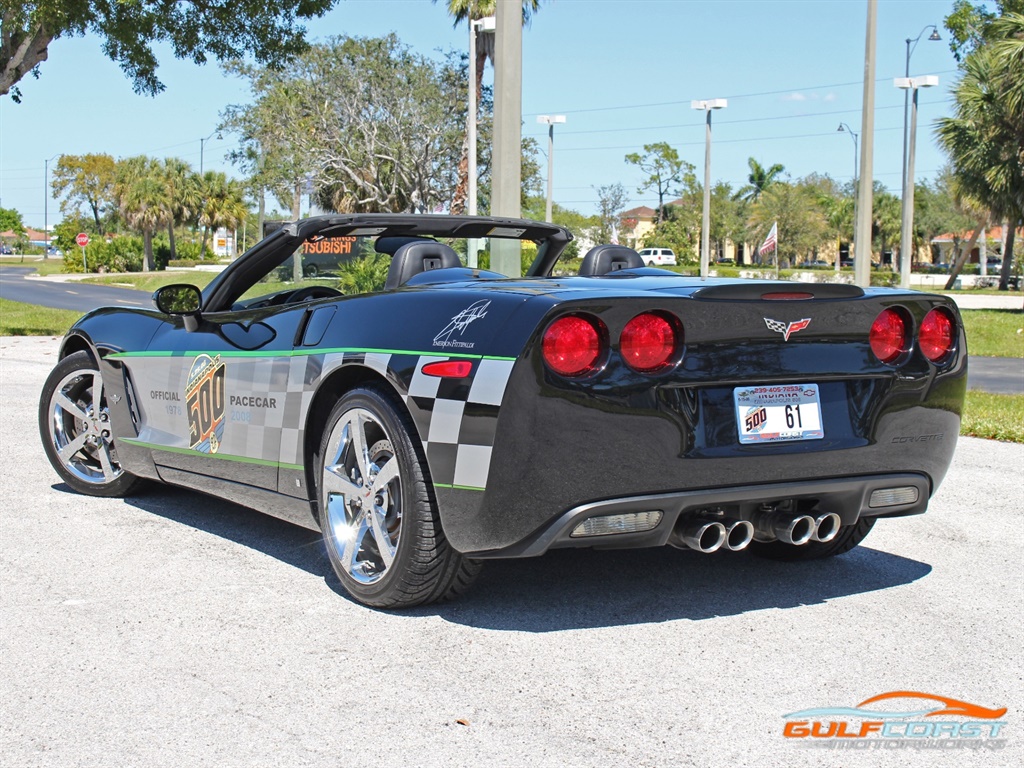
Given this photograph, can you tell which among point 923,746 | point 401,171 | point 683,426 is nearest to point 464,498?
point 683,426

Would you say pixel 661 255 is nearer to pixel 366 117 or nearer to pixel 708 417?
pixel 366 117

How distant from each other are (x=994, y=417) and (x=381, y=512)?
22.1 feet

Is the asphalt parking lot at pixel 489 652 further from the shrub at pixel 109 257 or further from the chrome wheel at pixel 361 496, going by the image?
the shrub at pixel 109 257

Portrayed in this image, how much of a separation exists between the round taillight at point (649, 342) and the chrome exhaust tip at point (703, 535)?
518mm

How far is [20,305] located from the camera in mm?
28609

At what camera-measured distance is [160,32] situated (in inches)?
692

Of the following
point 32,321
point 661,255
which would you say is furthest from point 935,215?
point 32,321

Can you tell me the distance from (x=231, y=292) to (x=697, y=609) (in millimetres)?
2387

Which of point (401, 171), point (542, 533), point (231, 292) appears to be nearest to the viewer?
point (542, 533)

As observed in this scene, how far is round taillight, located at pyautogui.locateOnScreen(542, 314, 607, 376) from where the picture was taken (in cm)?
349

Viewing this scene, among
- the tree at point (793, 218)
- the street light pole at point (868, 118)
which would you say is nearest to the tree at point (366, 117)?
the street light pole at point (868, 118)

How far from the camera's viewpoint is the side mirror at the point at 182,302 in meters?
5.14

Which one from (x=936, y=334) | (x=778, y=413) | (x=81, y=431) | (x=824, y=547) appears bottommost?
(x=824, y=547)

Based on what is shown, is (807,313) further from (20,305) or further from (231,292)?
(20,305)
